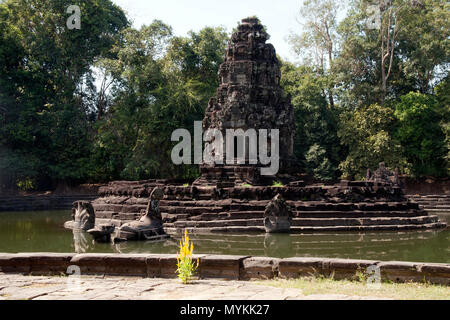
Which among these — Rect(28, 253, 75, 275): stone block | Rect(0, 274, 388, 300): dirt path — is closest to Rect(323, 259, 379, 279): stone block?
Rect(0, 274, 388, 300): dirt path

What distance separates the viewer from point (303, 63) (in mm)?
36406

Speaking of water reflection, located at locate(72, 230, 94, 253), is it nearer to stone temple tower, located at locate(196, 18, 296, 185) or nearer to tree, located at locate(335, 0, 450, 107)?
stone temple tower, located at locate(196, 18, 296, 185)

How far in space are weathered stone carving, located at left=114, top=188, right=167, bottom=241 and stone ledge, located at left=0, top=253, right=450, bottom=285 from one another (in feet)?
15.2

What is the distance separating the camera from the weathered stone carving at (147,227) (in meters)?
10.8

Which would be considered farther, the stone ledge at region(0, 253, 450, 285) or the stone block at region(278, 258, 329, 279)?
the stone block at region(278, 258, 329, 279)

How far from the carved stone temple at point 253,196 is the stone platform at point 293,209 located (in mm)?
30

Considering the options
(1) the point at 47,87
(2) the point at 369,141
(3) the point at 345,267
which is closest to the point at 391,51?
(2) the point at 369,141

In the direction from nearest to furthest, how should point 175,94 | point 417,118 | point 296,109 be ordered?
point 175,94, point 417,118, point 296,109

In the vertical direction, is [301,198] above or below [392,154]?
below

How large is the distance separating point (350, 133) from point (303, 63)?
31.0 ft

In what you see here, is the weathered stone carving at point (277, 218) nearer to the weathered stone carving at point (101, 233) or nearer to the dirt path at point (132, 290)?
the weathered stone carving at point (101, 233)

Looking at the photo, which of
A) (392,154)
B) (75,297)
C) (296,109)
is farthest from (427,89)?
(75,297)

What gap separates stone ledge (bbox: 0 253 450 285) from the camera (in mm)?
5250

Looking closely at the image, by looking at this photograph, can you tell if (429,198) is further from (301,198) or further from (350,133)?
(301,198)
